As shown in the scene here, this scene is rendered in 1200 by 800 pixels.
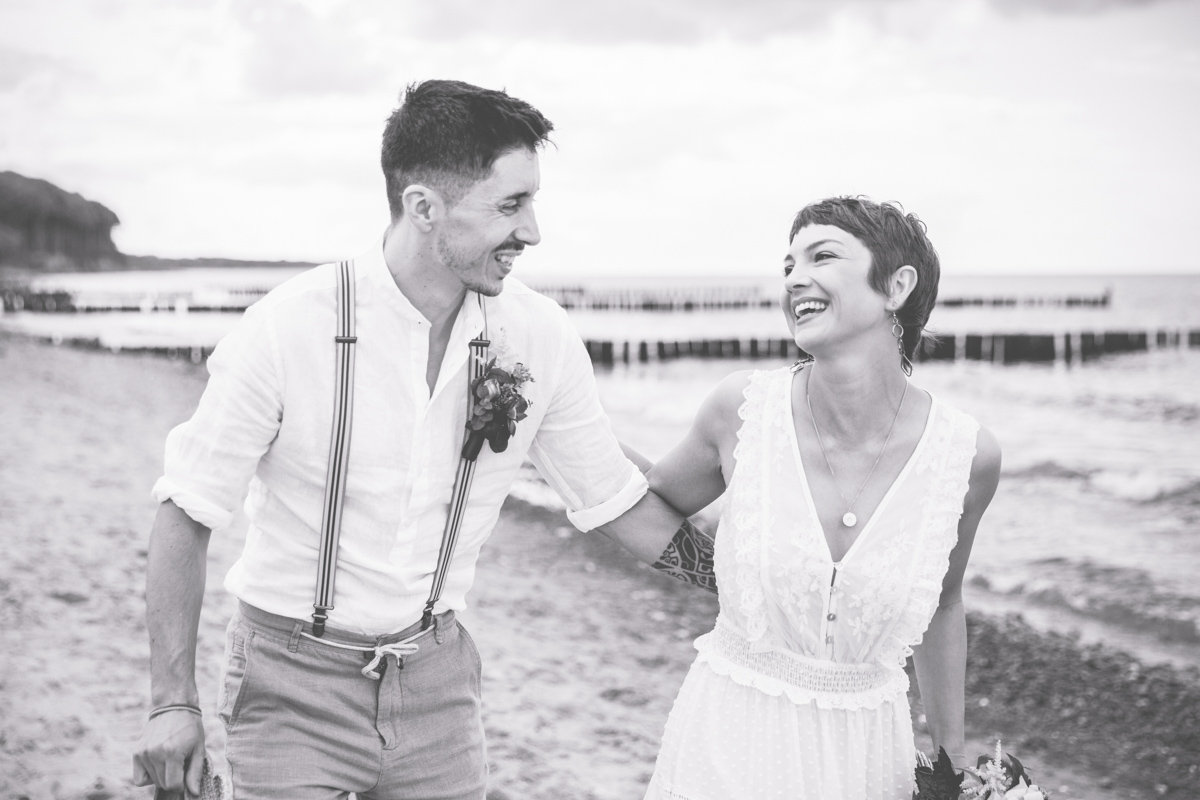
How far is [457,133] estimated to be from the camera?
2482 millimetres

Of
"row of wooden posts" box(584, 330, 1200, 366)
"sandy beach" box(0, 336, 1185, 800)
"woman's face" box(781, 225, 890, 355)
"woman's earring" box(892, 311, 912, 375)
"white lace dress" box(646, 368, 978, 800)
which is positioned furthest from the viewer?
"row of wooden posts" box(584, 330, 1200, 366)

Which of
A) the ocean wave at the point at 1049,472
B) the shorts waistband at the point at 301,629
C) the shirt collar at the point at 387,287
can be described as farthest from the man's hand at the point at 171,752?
the ocean wave at the point at 1049,472

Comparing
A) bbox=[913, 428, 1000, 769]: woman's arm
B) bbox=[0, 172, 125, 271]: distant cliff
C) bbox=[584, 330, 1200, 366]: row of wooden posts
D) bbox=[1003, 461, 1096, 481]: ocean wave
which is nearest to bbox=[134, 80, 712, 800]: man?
bbox=[913, 428, 1000, 769]: woman's arm

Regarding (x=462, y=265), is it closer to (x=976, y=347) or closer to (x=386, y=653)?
(x=386, y=653)

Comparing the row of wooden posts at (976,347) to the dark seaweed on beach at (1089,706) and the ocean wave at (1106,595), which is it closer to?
the ocean wave at (1106,595)

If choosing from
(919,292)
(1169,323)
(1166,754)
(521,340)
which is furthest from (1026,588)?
(1169,323)

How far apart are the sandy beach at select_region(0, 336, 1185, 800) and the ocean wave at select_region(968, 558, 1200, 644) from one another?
1685 millimetres

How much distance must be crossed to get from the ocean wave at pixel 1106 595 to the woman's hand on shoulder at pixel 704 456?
6.48 m

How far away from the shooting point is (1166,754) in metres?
5.73

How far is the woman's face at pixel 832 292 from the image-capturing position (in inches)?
108

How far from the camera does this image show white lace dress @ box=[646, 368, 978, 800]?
2629 millimetres

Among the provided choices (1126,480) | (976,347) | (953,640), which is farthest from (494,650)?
(976,347)

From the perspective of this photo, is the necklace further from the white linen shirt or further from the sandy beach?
the sandy beach

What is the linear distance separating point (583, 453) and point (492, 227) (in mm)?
829
